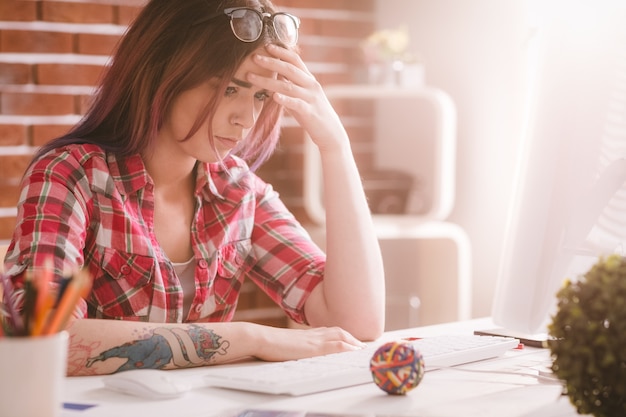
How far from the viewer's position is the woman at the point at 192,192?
1.45 meters

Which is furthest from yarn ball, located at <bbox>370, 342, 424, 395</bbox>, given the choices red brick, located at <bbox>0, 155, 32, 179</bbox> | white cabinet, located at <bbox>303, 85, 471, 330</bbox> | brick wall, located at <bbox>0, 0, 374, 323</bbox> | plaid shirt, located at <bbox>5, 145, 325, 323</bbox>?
white cabinet, located at <bbox>303, 85, 471, 330</bbox>

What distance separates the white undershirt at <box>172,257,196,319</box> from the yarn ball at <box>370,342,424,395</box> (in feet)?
2.13

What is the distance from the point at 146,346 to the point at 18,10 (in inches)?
68.1

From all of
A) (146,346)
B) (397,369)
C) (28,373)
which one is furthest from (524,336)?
(28,373)

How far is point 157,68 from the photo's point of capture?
154 cm

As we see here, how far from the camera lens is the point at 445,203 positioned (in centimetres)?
310

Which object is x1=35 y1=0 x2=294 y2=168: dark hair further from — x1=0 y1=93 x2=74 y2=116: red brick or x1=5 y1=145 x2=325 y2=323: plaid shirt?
x1=0 y1=93 x2=74 y2=116: red brick

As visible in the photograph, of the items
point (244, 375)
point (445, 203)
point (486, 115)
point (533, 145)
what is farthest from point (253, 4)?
point (486, 115)

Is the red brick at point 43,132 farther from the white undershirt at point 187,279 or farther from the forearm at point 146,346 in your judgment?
the forearm at point 146,346

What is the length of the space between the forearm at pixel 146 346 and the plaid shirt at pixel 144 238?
0.38 ft

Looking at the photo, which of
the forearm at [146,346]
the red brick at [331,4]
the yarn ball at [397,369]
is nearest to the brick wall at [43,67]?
the red brick at [331,4]

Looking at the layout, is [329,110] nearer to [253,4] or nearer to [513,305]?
[253,4]

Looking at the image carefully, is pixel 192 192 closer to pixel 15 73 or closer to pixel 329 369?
pixel 329 369

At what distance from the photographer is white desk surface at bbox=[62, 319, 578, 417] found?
970 millimetres
